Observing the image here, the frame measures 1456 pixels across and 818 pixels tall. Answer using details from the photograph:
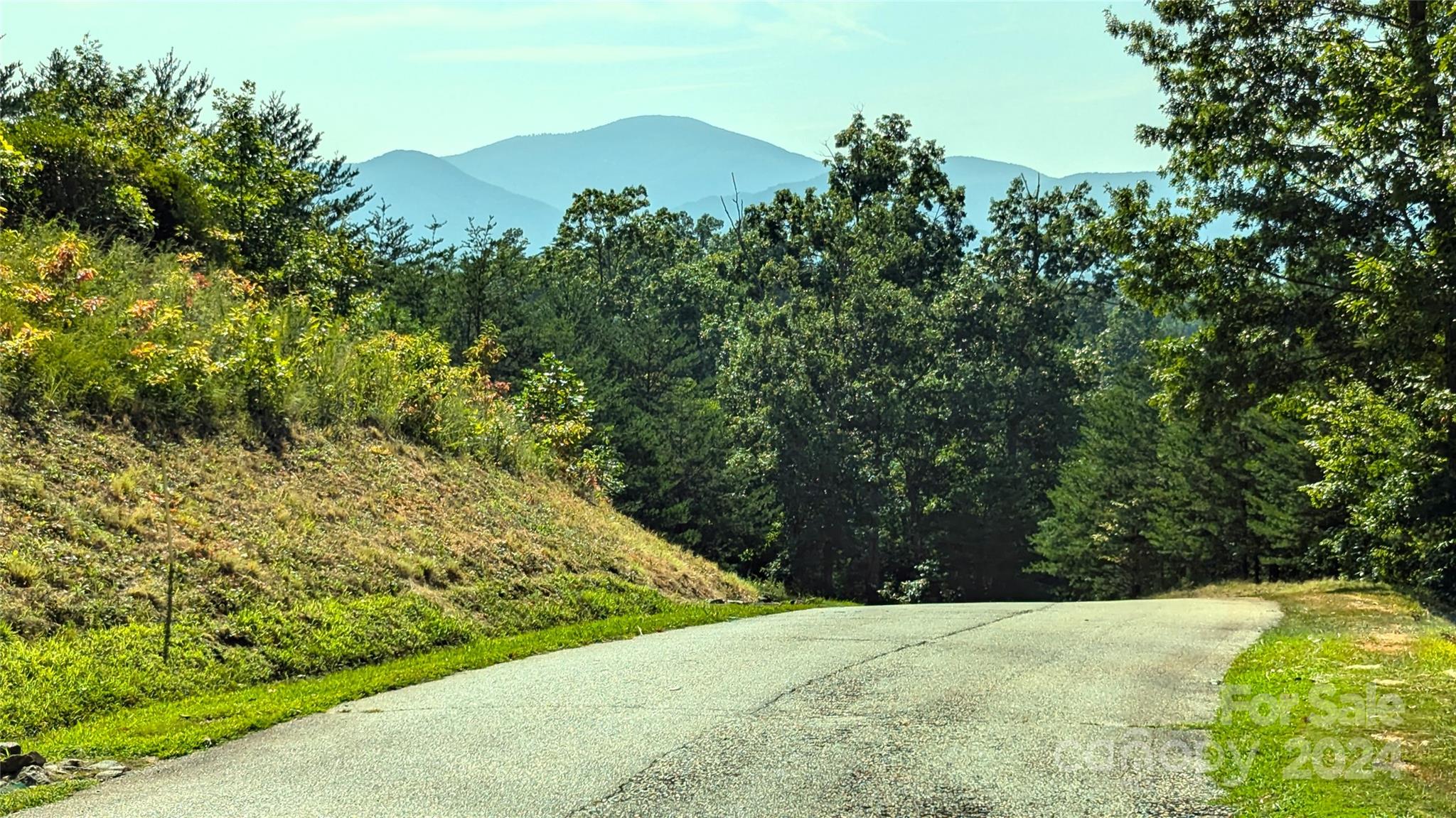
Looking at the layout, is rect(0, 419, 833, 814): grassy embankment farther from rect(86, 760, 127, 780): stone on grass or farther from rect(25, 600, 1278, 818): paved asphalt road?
rect(25, 600, 1278, 818): paved asphalt road

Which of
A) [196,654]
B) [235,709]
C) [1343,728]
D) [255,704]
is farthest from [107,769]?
[1343,728]

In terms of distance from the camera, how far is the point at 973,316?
53562 mm

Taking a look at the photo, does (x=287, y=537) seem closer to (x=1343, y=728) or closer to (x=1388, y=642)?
(x=1343, y=728)

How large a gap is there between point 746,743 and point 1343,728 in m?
3.91

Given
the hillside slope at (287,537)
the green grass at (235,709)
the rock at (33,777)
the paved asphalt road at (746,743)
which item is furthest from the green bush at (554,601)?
the rock at (33,777)

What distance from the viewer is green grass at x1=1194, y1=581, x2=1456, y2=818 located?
6117 mm

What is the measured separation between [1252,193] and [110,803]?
777 inches

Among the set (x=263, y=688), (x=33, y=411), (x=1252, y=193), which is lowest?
(x=263, y=688)

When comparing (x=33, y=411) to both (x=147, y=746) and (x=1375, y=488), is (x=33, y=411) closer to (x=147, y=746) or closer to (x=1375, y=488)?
(x=147, y=746)

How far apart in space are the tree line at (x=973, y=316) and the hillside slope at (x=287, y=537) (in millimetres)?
5052

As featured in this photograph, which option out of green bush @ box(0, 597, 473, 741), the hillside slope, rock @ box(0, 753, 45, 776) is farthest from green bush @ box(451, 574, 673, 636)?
rock @ box(0, 753, 45, 776)

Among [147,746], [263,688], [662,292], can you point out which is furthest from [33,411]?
[662,292]

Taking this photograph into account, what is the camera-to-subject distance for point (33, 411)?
519 inches

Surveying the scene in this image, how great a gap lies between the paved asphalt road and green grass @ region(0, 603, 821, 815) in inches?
10.0
